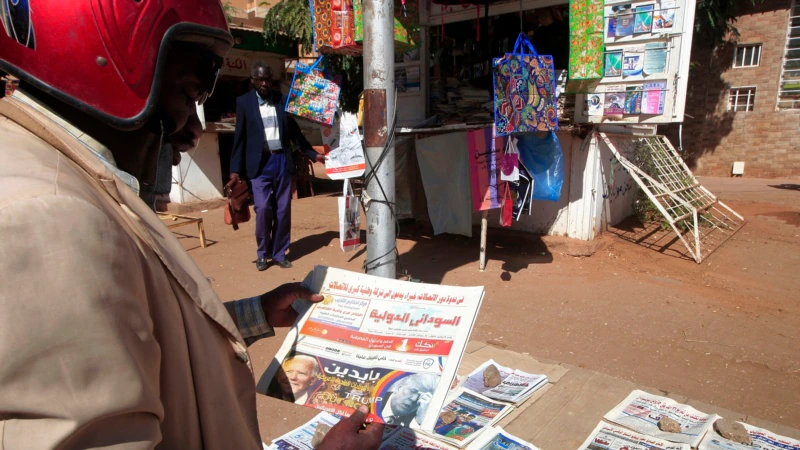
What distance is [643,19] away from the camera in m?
4.73

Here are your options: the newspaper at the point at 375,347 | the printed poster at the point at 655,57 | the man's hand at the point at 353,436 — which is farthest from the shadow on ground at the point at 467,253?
Answer: the man's hand at the point at 353,436

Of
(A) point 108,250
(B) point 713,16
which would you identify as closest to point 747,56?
(B) point 713,16

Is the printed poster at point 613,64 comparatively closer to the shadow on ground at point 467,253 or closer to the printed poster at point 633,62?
the printed poster at point 633,62

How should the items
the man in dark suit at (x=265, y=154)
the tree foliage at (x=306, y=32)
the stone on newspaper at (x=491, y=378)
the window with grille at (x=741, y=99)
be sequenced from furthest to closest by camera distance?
the window with grille at (x=741, y=99), the tree foliage at (x=306, y=32), the man in dark suit at (x=265, y=154), the stone on newspaper at (x=491, y=378)

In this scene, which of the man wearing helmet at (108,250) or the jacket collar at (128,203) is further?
the jacket collar at (128,203)

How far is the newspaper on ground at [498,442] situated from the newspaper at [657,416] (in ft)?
1.79

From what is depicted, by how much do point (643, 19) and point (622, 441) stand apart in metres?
4.11

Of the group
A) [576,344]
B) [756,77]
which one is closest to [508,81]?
[576,344]

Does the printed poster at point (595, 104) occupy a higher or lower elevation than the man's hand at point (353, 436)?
higher

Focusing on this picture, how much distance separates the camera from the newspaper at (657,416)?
7.64 feet

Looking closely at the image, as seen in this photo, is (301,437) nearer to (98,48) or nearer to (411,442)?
(411,442)

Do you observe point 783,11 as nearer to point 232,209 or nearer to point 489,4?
point 489,4

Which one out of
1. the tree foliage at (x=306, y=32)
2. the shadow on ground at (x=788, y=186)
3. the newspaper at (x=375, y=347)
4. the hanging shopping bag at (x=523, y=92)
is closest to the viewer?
the newspaper at (x=375, y=347)

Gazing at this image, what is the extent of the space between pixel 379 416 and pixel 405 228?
5600mm
